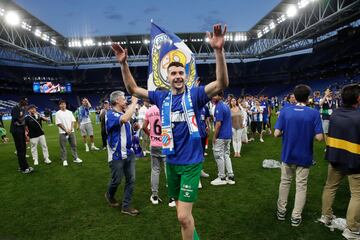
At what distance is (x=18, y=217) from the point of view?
216 inches

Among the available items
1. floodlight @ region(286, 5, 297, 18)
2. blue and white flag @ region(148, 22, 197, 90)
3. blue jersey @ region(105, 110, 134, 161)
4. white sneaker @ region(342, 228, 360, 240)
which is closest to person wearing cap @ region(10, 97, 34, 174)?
blue and white flag @ region(148, 22, 197, 90)

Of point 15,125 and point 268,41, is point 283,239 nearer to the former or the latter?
point 15,125

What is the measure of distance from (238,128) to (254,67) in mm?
52592

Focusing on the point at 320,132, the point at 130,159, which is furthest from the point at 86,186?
the point at 320,132

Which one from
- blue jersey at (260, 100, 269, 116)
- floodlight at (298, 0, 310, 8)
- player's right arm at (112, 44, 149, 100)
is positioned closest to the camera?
player's right arm at (112, 44, 149, 100)

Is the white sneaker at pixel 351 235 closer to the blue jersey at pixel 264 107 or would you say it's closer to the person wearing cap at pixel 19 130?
the person wearing cap at pixel 19 130

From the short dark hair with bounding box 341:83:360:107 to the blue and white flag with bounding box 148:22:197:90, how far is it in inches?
185

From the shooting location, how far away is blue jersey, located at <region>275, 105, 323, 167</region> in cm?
430

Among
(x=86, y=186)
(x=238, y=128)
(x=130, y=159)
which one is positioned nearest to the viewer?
(x=130, y=159)

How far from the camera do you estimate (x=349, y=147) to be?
3.95 m

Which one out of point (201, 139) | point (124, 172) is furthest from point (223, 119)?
point (201, 139)

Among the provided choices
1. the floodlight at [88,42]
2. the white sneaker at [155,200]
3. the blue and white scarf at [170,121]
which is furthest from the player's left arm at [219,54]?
the floodlight at [88,42]

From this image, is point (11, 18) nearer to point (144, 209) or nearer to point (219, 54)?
point (144, 209)

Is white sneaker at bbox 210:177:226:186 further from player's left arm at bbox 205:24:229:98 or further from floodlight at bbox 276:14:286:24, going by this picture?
floodlight at bbox 276:14:286:24
